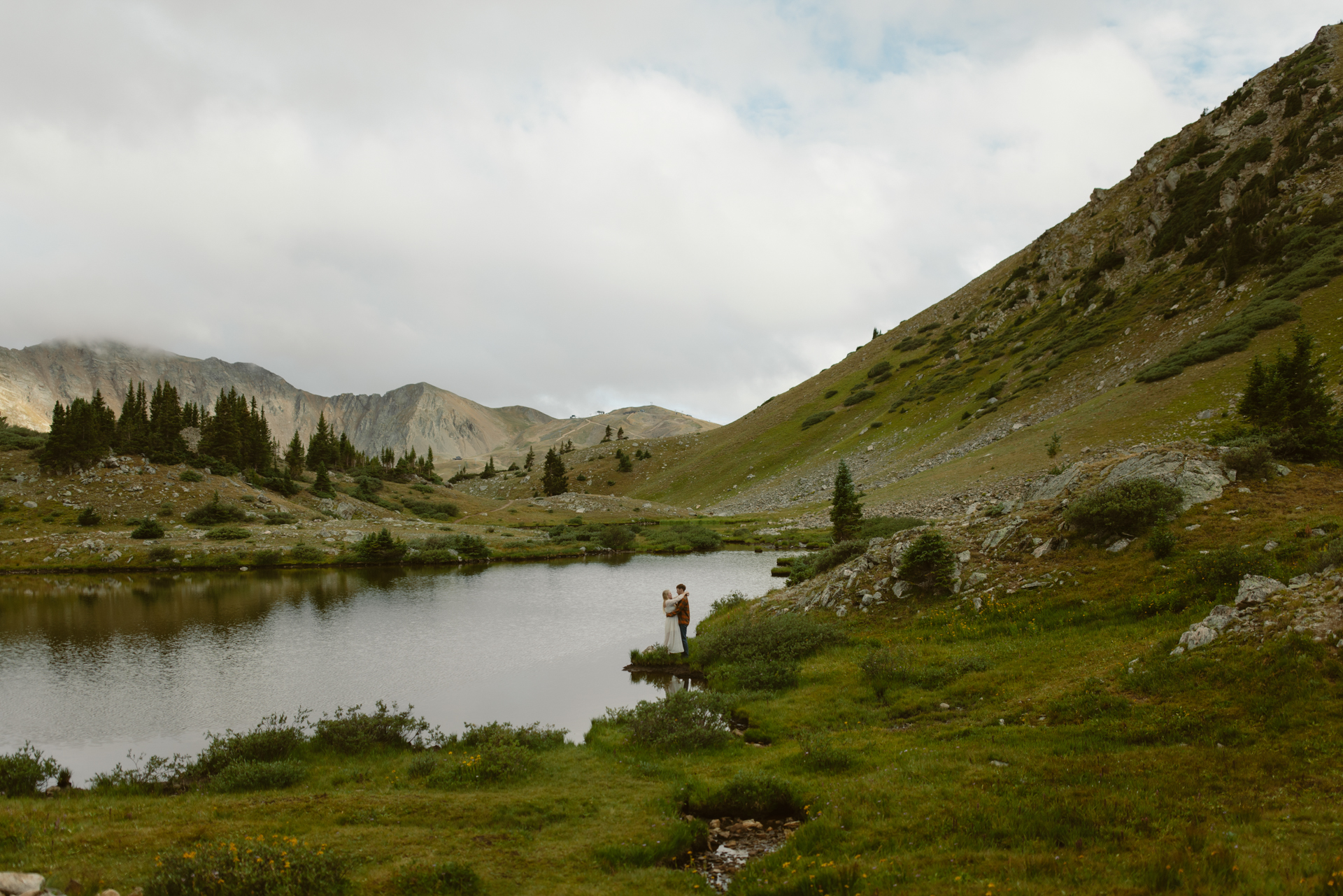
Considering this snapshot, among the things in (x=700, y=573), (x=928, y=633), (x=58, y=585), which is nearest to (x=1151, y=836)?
(x=928, y=633)

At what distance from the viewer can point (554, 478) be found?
137875 millimetres

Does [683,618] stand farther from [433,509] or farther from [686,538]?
[433,509]

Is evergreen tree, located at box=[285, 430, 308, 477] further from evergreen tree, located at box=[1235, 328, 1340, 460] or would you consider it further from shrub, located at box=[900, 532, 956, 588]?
evergreen tree, located at box=[1235, 328, 1340, 460]

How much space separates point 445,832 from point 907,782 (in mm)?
8631

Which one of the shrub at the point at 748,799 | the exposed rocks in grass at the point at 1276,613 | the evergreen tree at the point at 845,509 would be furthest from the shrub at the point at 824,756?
the evergreen tree at the point at 845,509

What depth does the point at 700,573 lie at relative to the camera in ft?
188

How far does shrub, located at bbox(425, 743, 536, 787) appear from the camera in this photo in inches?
584

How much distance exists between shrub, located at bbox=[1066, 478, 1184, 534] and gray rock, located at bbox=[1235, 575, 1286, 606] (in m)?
6.13

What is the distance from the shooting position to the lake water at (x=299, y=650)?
22734 mm

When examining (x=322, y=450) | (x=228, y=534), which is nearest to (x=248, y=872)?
(x=228, y=534)

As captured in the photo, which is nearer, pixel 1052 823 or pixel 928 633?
pixel 1052 823

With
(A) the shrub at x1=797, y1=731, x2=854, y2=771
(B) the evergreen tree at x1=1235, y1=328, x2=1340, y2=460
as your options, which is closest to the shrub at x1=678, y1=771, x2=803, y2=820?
(A) the shrub at x1=797, y1=731, x2=854, y2=771

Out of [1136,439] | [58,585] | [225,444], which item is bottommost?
[58,585]

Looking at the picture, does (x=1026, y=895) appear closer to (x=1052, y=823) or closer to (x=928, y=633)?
(x=1052, y=823)
